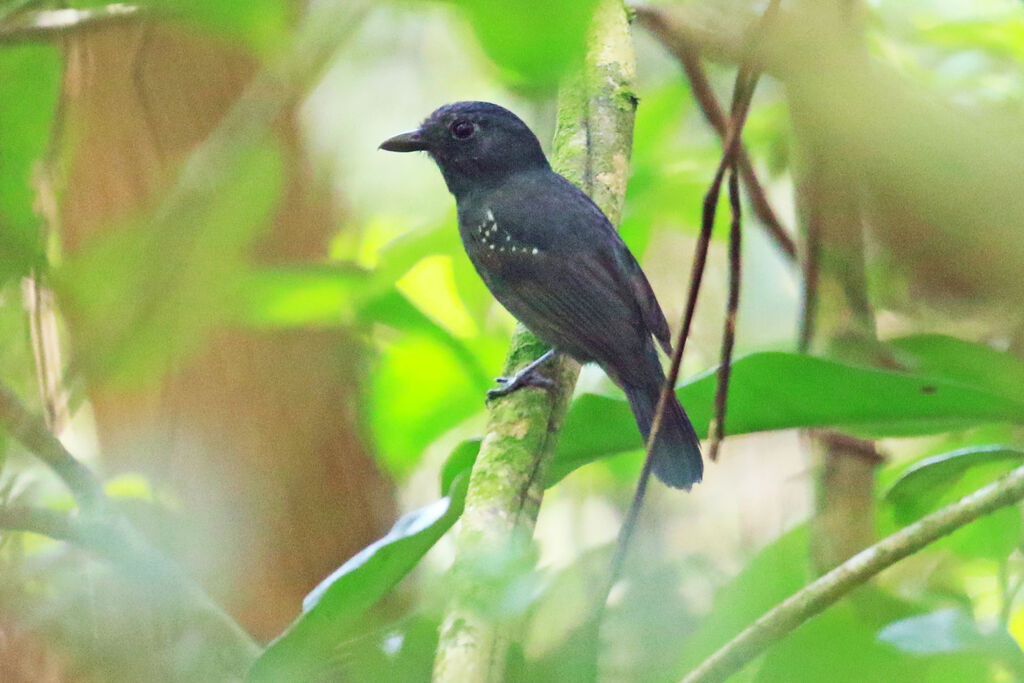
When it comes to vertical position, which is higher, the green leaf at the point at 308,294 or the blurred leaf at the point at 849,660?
the green leaf at the point at 308,294

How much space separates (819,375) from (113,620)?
1.74 metres

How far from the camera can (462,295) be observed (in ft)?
9.86

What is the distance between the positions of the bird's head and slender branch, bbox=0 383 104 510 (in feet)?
4.64

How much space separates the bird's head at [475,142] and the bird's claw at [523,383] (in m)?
0.91

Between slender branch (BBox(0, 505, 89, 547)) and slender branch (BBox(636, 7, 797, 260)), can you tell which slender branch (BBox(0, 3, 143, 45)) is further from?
slender branch (BBox(636, 7, 797, 260))

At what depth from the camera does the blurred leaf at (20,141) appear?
0.97 meters

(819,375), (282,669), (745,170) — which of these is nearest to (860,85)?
(745,170)

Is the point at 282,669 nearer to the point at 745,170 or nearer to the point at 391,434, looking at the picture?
the point at 391,434

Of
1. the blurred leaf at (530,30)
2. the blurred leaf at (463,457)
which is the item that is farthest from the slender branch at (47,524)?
the blurred leaf at (530,30)

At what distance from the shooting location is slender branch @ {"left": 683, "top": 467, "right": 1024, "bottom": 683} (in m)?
1.41

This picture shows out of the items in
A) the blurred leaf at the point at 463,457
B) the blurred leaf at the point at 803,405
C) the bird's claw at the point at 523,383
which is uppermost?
the bird's claw at the point at 523,383

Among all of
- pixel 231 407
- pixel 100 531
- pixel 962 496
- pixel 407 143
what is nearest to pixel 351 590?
pixel 100 531

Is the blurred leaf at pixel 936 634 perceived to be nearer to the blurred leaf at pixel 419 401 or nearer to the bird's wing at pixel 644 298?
the bird's wing at pixel 644 298

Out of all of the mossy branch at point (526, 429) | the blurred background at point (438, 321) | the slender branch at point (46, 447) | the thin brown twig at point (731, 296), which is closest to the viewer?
the mossy branch at point (526, 429)
